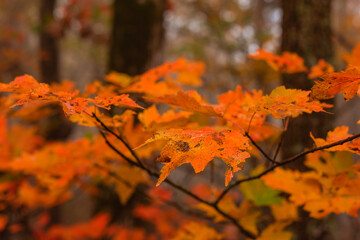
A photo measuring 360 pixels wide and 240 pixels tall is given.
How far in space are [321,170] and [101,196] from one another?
2.28 m

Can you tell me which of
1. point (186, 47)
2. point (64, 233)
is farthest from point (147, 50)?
point (186, 47)

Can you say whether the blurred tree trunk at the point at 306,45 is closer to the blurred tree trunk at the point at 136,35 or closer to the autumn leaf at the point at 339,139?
the autumn leaf at the point at 339,139

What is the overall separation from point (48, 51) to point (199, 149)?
440 cm

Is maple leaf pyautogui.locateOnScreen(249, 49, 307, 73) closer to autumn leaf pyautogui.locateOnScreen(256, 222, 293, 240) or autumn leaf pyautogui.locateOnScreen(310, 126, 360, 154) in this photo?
autumn leaf pyautogui.locateOnScreen(310, 126, 360, 154)

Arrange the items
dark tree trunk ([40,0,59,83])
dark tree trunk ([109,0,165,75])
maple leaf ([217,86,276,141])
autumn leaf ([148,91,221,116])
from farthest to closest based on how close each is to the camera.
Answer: dark tree trunk ([40,0,59,83]) < dark tree trunk ([109,0,165,75]) < maple leaf ([217,86,276,141]) < autumn leaf ([148,91,221,116])

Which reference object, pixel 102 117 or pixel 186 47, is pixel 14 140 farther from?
pixel 186 47

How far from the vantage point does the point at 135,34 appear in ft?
7.63

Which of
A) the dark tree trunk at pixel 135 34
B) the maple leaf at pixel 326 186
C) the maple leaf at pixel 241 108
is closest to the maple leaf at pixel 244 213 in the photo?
the maple leaf at pixel 326 186

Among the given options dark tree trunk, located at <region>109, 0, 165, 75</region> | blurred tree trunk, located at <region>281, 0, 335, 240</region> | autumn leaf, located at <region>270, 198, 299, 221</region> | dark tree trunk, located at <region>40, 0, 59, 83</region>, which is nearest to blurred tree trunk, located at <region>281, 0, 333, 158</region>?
blurred tree trunk, located at <region>281, 0, 335, 240</region>

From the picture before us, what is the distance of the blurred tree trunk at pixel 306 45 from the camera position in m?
1.57

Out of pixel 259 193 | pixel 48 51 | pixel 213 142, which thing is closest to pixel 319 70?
pixel 259 193

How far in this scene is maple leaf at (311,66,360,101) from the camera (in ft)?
2.07

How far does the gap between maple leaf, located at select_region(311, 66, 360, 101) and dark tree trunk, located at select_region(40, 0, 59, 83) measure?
4.16 m

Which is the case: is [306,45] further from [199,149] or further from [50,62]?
[50,62]
